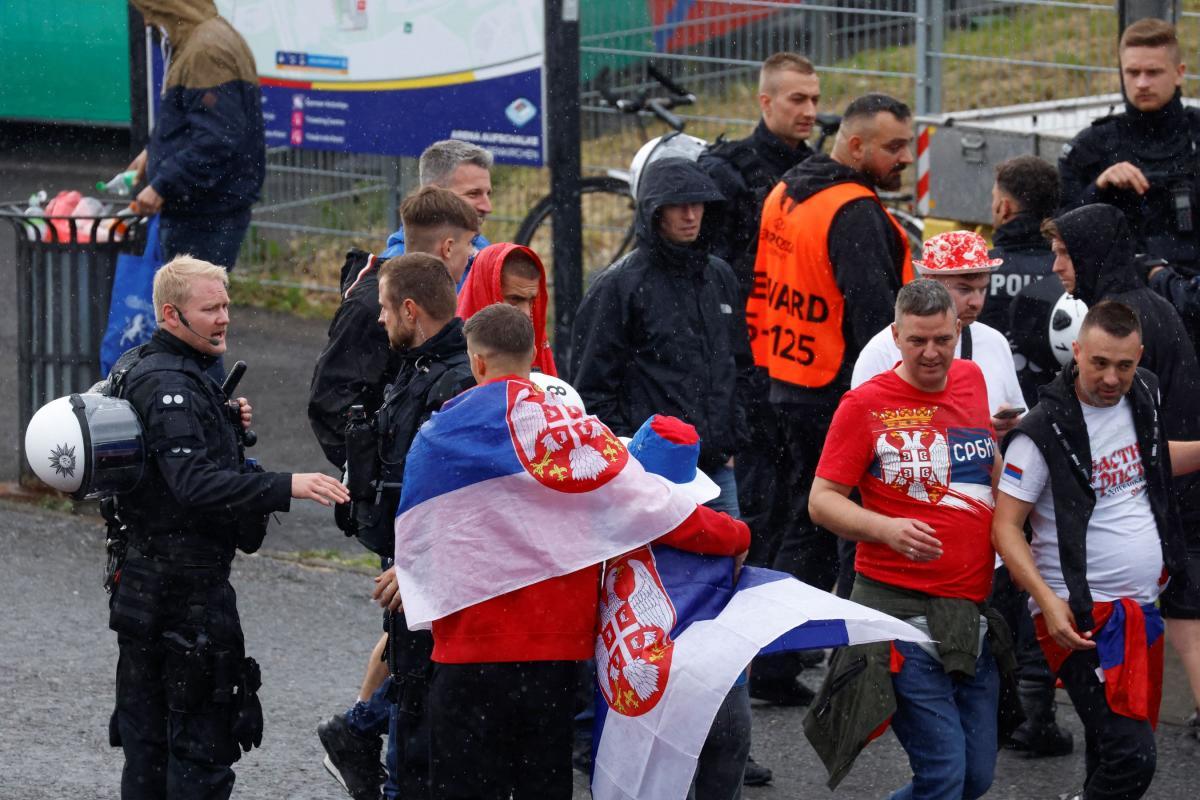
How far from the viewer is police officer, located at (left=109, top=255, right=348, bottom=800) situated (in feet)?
16.1

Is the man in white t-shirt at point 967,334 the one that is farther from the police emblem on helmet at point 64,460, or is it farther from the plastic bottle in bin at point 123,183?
the plastic bottle in bin at point 123,183

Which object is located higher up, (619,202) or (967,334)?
(619,202)

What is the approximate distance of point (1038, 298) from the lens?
647cm

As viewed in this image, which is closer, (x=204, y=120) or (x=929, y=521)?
(x=929, y=521)

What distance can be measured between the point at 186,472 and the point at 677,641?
1.40 metres

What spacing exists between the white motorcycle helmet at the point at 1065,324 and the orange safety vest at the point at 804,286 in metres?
0.55

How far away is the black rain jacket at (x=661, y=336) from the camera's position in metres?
6.06

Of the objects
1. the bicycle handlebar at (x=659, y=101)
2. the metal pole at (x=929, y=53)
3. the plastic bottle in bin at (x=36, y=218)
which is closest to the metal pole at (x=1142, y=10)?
the metal pole at (x=929, y=53)

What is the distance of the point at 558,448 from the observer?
4355 millimetres

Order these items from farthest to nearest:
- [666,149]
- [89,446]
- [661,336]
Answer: [666,149] < [661,336] < [89,446]

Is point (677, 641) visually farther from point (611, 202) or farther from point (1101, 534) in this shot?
point (611, 202)

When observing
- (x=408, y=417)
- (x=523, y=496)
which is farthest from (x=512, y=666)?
(x=408, y=417)

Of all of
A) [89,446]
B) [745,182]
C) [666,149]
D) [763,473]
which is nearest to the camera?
[89,446]

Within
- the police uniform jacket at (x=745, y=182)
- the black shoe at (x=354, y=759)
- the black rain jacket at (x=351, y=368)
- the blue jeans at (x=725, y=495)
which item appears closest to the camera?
the black rain jacket at (x=351, y=368)
